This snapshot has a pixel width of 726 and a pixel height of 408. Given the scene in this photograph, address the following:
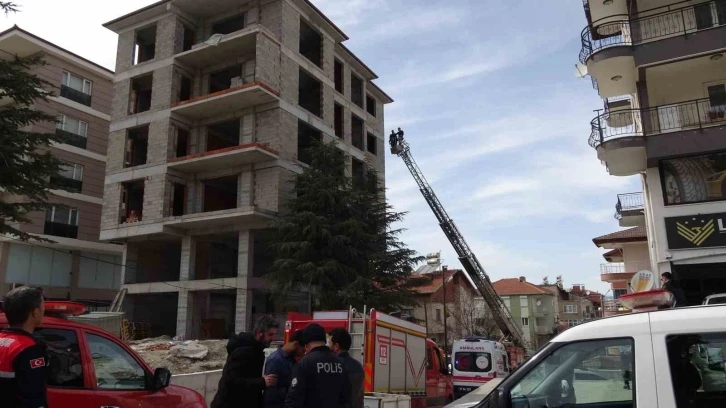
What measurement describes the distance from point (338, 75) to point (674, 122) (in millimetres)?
22013

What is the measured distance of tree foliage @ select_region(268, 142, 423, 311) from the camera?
23.4 metres

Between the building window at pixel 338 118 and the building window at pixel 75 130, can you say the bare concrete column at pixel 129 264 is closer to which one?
the building window at pixel 75 130

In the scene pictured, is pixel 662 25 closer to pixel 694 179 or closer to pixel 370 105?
pixel 694 179

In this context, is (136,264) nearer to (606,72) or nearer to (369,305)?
(369,305)

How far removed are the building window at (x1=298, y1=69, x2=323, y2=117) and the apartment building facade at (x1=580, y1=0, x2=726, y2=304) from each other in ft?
57.4

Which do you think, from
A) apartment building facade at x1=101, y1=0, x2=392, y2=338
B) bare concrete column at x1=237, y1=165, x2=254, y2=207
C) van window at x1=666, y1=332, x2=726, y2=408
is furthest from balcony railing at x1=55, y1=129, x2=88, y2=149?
van window at x1=666, y1=332, x2=726, y2=408

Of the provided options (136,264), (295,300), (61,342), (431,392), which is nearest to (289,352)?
(61,342)

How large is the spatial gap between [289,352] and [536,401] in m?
2.35

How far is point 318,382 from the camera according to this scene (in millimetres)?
4531

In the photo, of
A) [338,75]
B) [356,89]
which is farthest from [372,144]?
[338,75]

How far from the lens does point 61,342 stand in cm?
460

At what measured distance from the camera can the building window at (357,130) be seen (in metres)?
36.0

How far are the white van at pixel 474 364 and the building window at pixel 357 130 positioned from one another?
19.7 m

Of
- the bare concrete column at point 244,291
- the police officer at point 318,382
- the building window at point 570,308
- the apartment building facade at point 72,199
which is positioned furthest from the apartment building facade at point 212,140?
the building window at point 570,308
